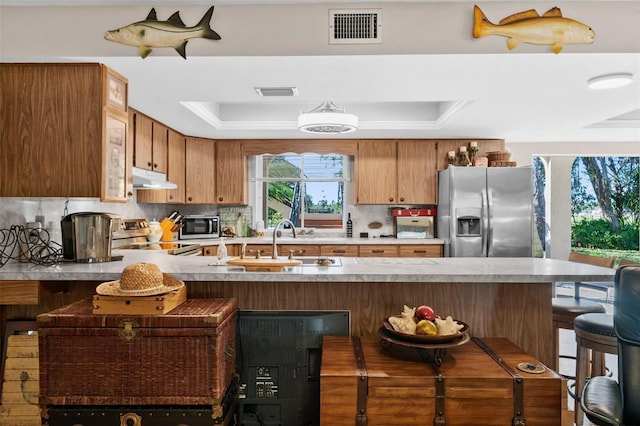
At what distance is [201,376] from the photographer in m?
1.70

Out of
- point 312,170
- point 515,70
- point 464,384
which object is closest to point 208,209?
point 312,170

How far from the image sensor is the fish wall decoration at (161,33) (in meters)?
2.42

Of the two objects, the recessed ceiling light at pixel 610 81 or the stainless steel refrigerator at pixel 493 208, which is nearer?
the recessed ceiling light at pixel 610 81

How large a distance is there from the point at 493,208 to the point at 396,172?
1221 mm

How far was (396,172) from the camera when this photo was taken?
5102mm

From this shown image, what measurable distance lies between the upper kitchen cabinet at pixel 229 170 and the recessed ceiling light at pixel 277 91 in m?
2.07

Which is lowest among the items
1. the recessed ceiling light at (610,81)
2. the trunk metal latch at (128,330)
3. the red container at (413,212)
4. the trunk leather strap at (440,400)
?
the trunk leather strap at (440,400)

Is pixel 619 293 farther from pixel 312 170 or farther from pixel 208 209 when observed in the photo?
pixel 208 209

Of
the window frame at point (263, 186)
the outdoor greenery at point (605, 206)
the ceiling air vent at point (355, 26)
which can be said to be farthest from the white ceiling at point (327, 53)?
the outdoor greenery at point (605, 206)

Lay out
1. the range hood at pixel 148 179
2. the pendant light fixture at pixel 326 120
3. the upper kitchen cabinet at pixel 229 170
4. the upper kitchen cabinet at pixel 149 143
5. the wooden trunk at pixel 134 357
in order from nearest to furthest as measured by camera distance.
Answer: the wooden trunk at pixel 134 357
the pendant light fixture at pixel 326 120
the range hood at pixel 148 179
the upper kitchen cabinet at pixel 149 143
the upper kitchen cabinet at pixel 229 170

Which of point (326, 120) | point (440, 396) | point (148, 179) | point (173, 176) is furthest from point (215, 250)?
point (440, 396)

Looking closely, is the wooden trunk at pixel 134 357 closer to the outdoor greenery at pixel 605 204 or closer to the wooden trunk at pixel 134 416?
the wooden trunk at pixel 134 416

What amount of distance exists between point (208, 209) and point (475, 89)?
3.79 metres

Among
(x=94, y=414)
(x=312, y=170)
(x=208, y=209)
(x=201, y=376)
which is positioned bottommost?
(x=94, y=414)
